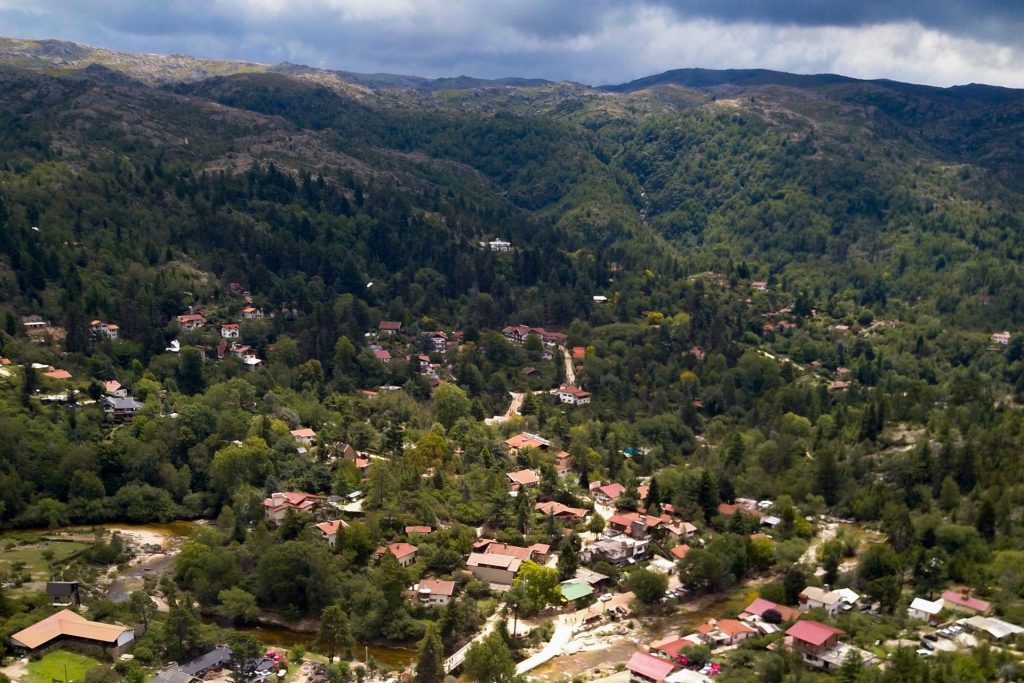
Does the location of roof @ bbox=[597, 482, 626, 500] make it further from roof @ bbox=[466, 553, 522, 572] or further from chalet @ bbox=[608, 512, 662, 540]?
roof @ bbox=[466, 553, 522, 572]

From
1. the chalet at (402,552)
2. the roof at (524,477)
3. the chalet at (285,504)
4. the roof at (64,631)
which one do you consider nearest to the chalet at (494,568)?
the chalet at (402,552)

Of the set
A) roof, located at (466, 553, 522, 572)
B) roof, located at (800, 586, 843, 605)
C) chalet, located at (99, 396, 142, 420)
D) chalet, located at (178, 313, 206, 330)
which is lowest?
roof, located at (466, 553, 522, 572)

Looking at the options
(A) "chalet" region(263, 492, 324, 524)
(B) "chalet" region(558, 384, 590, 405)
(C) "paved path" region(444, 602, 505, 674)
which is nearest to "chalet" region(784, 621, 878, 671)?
(C) "paved path" region(444, 602, 505, 674)

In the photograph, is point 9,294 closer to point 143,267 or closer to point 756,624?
point 143,267

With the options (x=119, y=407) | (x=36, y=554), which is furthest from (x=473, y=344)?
(x=36, y=554)

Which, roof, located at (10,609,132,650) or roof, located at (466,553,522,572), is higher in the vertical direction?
roof, located at (466,553,522,572)

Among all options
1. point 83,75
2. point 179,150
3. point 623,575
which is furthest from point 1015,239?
point 83,75

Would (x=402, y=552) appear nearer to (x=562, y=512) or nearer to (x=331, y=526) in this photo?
(x=331, y=526)

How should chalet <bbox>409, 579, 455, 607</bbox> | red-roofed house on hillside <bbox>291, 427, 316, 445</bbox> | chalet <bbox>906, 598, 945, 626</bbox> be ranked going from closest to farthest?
chalet <bbox>906, 598, 945, 626</bbox>
chalet <bbox>409, 579, 455, 607</bbox>
red-roofed house on hillside <bbox>291, 427, 316, 445</bbox>
